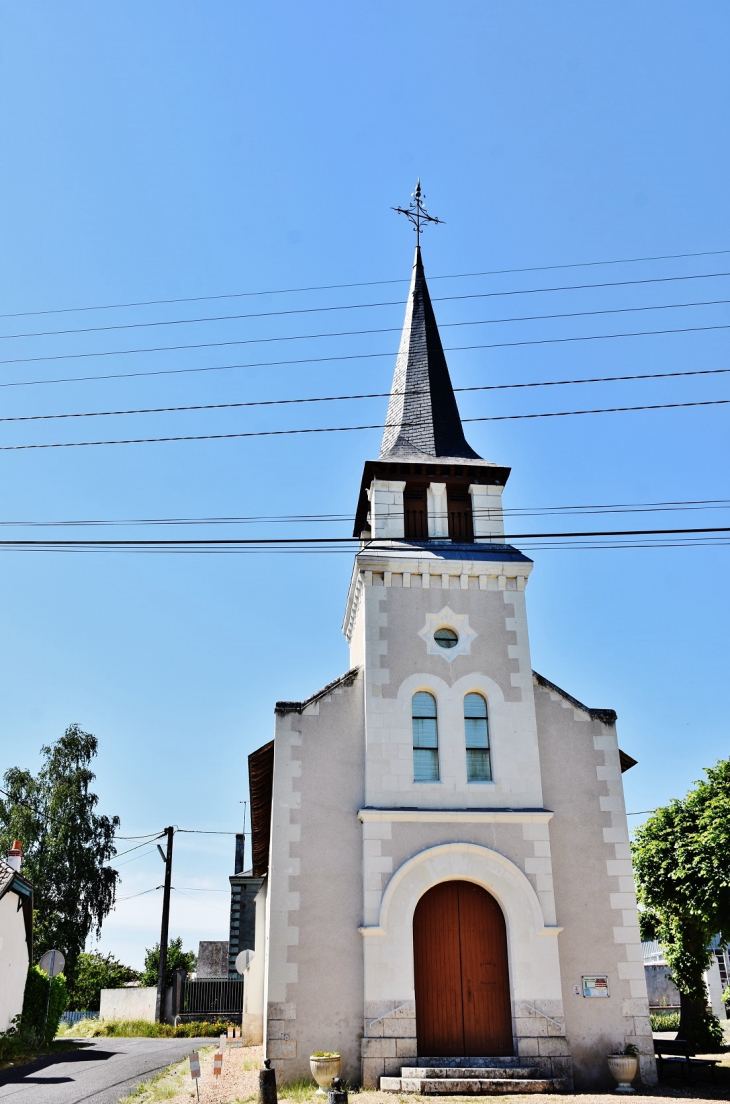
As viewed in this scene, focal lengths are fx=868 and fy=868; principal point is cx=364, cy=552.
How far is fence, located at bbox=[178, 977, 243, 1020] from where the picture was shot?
39562 mm

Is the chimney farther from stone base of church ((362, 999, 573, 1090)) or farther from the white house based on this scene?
stone base of church ((362, 999, 573, 1090))

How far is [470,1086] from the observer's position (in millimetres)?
13477

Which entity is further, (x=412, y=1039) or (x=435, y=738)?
(x=435, y=738)

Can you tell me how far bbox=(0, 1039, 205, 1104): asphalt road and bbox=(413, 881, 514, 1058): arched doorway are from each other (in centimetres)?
542

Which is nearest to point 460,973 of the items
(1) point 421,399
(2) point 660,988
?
(1) point 421,399

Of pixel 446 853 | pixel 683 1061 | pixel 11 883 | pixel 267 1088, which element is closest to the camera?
pixel 267 1088

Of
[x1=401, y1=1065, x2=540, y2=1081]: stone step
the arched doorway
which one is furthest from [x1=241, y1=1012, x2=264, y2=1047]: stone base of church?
[x1=401, y1=1065, x2=540, y2=1081]: stone step

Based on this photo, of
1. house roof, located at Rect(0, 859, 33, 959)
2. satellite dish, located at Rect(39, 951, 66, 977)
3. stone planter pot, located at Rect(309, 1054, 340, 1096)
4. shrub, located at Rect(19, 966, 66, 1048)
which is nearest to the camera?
stone planter pot, located at Rect(309, 1054, 340, 1096)

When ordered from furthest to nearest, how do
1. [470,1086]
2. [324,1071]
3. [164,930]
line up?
[164,930] < [324,1071] < [470,1086]

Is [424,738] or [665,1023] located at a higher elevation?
[424,738]

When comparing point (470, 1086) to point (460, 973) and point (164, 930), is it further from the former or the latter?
point (164, 930)

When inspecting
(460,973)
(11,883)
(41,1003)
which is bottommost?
(41,1003)

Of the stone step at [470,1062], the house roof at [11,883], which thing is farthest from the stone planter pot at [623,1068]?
the house roof at [11,883]

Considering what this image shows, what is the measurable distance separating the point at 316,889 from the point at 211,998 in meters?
29.2
